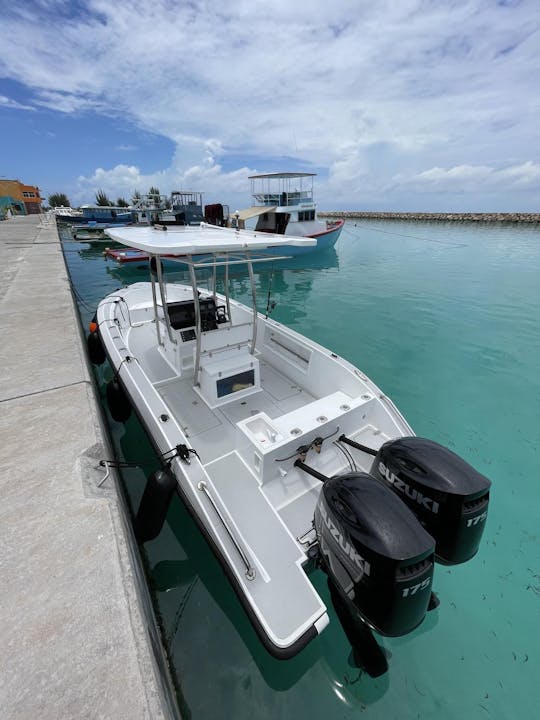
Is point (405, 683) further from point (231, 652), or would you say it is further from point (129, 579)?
point (129, 579)

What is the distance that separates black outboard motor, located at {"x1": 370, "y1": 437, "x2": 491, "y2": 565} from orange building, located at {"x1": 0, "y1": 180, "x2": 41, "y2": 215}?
66.3 meters

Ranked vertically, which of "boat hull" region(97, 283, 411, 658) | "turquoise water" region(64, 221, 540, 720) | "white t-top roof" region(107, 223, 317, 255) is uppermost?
"white t-top roof" region(107, 223, 317, 255)

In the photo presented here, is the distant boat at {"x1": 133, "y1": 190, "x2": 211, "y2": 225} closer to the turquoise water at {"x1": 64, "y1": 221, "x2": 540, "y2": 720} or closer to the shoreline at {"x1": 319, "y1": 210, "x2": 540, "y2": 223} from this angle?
the turquoise water at {"x1": 64, "y1": 221, "x2": 540, "y2": 720}

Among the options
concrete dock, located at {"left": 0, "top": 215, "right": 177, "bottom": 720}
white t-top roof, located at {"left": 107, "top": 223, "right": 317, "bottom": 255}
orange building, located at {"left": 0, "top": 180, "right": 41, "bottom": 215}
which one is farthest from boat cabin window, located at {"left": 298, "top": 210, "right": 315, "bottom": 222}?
orange building, located at {"left": 0, "top": 180, "right": 41, "bottom": 215}

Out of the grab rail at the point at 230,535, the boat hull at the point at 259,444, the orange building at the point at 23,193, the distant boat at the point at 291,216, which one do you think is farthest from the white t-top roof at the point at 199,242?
the orange building at the point at 23,193

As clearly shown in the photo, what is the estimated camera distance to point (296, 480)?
299cm

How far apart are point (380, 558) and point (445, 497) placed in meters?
0.67

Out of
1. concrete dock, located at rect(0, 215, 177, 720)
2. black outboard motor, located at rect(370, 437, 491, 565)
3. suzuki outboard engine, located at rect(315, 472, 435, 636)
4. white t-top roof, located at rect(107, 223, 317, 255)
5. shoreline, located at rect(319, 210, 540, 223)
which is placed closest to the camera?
concrete dock, located at rect(0, 215, 177, 720)

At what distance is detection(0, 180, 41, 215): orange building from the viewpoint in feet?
161

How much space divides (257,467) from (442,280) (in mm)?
13970

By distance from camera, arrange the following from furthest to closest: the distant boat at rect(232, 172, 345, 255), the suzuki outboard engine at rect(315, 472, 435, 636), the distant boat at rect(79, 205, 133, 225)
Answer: the distant boat at rect(79, 205, 133, 225) → the distant boat at rect(232, 172, 345, 255) → the suzuki outboard engine at rect(315, 472, 435, 636)

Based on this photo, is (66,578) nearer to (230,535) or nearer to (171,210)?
(230,535)

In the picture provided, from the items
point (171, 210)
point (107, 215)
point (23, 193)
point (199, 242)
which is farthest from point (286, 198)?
point (23, 193)

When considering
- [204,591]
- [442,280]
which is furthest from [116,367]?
[442,280]
